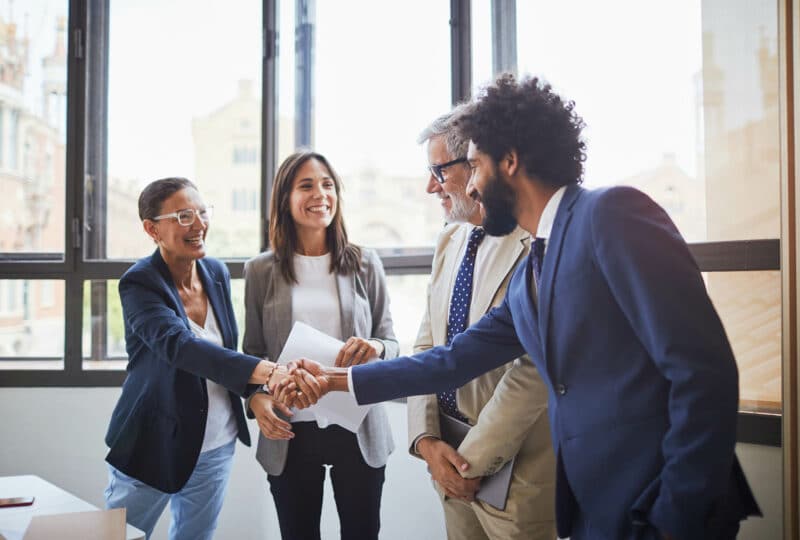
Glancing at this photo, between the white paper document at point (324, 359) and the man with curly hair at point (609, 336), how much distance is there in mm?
727

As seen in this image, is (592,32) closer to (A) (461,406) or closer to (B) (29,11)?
(A) (461,406)

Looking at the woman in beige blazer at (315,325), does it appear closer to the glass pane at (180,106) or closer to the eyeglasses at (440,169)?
the eyeglasses at (440,169)

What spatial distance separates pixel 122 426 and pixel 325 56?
6.53ft

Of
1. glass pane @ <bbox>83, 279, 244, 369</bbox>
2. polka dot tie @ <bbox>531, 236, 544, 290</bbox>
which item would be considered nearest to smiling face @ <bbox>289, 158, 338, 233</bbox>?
polka dot tie @ <bbox>531, 236, 544, 290</bbox>

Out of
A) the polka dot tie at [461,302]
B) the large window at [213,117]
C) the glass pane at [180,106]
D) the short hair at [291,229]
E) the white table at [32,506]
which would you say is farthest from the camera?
the glass pane at [180,106]

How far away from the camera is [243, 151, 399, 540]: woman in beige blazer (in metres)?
1.99

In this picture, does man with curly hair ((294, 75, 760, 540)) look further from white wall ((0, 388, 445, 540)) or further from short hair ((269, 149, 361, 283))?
white wall ((0, 388, 445, 540))

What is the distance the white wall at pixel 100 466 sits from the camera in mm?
2773

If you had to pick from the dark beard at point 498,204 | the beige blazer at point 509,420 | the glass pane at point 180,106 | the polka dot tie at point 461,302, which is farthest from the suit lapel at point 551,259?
the glass pane at point 180,106

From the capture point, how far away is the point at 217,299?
2.19 m

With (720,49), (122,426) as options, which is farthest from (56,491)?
(720,49)

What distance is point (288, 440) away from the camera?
1986mm

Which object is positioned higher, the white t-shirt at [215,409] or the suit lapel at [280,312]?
the suit lapel at [280,312]

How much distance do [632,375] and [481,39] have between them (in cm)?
213
